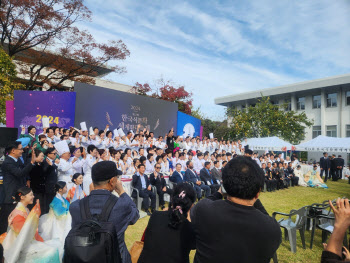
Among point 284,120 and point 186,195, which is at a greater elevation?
point 284,120

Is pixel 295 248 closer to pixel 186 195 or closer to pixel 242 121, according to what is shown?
pixel 186 195

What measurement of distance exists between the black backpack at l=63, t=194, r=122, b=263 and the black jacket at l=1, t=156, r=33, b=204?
309 centimetres

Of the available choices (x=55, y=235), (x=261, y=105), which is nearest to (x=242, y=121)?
(x=261, y=105)

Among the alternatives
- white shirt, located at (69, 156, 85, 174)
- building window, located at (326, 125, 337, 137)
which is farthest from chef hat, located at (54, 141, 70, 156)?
building window, located at (326, 125, 337, 137)

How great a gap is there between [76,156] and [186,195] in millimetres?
4991

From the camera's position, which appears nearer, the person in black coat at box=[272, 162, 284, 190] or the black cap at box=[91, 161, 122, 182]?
the black cap at box=[91, 161, 122, 182]

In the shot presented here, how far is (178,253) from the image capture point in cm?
216

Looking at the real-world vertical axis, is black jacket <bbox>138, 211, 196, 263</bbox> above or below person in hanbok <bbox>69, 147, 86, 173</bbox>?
below

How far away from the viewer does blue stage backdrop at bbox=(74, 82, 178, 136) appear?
1116 cm

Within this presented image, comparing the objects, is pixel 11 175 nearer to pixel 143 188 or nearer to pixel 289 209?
pixel 143 188

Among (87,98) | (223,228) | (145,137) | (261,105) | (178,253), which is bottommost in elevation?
(178,253)

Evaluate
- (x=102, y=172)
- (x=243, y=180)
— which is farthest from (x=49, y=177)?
(x=243, y=180)

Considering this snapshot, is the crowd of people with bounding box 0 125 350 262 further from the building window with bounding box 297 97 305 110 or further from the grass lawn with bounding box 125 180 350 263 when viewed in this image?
the building window with bounding box 297 97 305 110

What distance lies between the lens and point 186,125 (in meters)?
17.7
